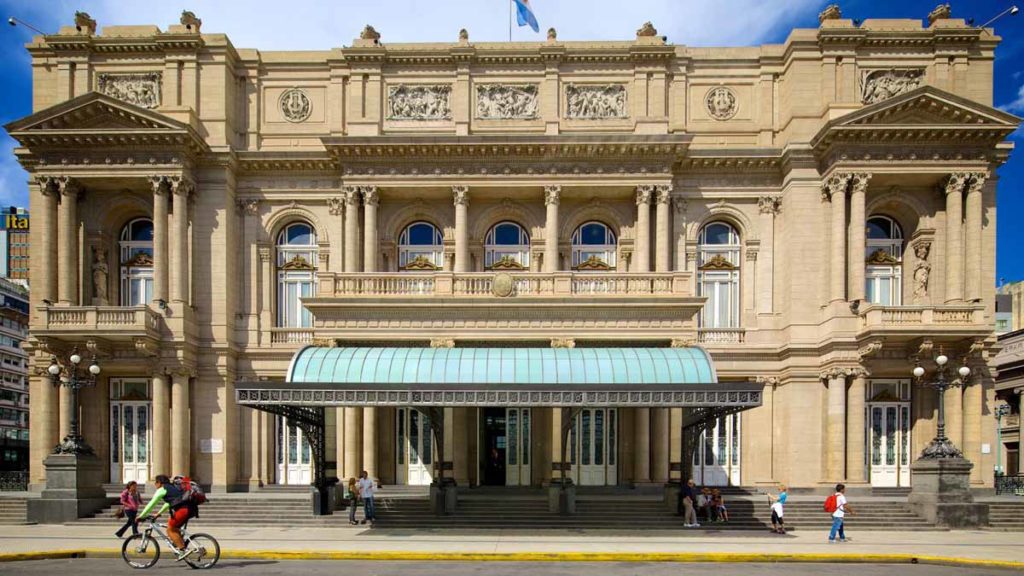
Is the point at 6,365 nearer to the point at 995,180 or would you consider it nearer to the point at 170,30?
the point at 170,30

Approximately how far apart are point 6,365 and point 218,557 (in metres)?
76.6

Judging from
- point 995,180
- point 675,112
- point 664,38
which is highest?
point 664,38

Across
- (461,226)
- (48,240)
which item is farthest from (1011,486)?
(48,240)

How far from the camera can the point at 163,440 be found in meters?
31.0

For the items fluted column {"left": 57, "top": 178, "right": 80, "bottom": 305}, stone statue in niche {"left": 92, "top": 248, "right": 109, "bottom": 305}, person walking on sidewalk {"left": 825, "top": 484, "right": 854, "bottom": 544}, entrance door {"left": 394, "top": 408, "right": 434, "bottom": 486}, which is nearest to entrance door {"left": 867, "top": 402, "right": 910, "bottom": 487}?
person walking on sidewalk {"left": 825, "top": 484, "right": 854, "bottom": 544}

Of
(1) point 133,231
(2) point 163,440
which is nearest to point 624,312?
(2) point 163,440

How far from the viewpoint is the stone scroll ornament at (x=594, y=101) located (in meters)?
33.8

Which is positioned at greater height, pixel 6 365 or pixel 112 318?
pixel 112 318

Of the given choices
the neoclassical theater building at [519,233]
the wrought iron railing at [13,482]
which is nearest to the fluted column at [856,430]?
the neoclassical theater building at [519,233]

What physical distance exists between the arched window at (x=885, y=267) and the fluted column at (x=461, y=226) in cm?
1809

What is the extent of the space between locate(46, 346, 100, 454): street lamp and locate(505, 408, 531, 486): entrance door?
52.4ft

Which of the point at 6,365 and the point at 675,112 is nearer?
the point at 675,112

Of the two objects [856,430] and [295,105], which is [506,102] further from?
[856,430]

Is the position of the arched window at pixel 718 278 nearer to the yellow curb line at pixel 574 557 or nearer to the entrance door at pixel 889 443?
the entrance door at pixel 889 443
